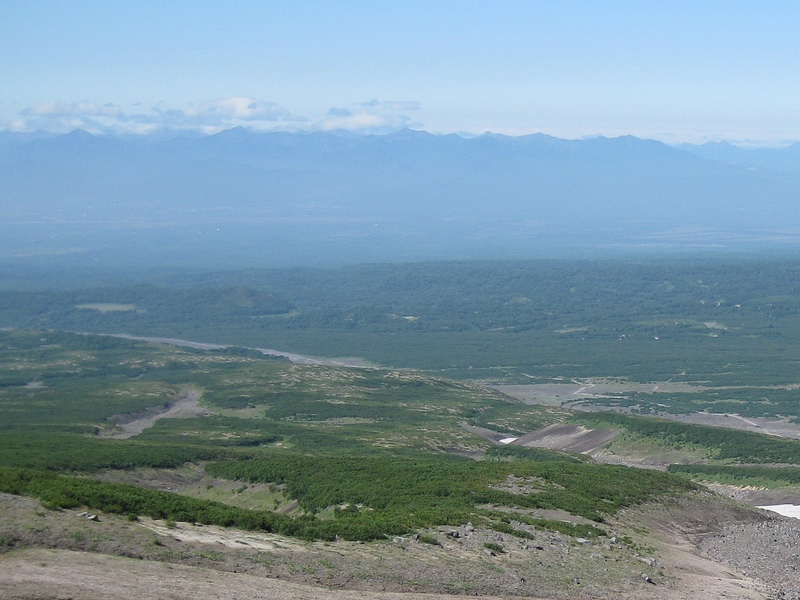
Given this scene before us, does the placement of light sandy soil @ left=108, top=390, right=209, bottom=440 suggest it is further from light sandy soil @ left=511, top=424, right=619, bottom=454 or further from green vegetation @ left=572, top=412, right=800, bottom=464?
green vegetation @ left=572, top=412, right=800, bottom=464

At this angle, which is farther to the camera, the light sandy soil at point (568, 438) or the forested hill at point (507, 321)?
the forested hill at point (507, 321)

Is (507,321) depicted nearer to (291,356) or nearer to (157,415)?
(291,356)

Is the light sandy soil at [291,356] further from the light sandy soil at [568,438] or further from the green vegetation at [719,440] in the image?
the green vegetation at [719,440]

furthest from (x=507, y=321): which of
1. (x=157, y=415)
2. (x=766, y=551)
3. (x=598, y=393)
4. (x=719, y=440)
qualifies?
(x=766, y=551)

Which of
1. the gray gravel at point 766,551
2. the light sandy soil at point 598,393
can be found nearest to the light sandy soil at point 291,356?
the light sandy soil at point 598,393

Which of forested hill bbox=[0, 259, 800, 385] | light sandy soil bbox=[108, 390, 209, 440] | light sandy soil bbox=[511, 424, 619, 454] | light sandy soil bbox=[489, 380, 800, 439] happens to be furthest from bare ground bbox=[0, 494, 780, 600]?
forested hill bbox=[0, 259, 800, 385]

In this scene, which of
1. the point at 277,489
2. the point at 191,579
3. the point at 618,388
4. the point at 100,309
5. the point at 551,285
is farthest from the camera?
the point at 551,285

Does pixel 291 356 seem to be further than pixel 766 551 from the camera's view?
Yes

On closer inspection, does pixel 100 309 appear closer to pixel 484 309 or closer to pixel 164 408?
pixel 484 309

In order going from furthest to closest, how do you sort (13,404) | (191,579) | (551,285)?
(551,285)
(13,404)
(191,579)

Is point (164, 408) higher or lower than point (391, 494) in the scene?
lower

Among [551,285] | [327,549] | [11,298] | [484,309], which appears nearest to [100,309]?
[11,298]
